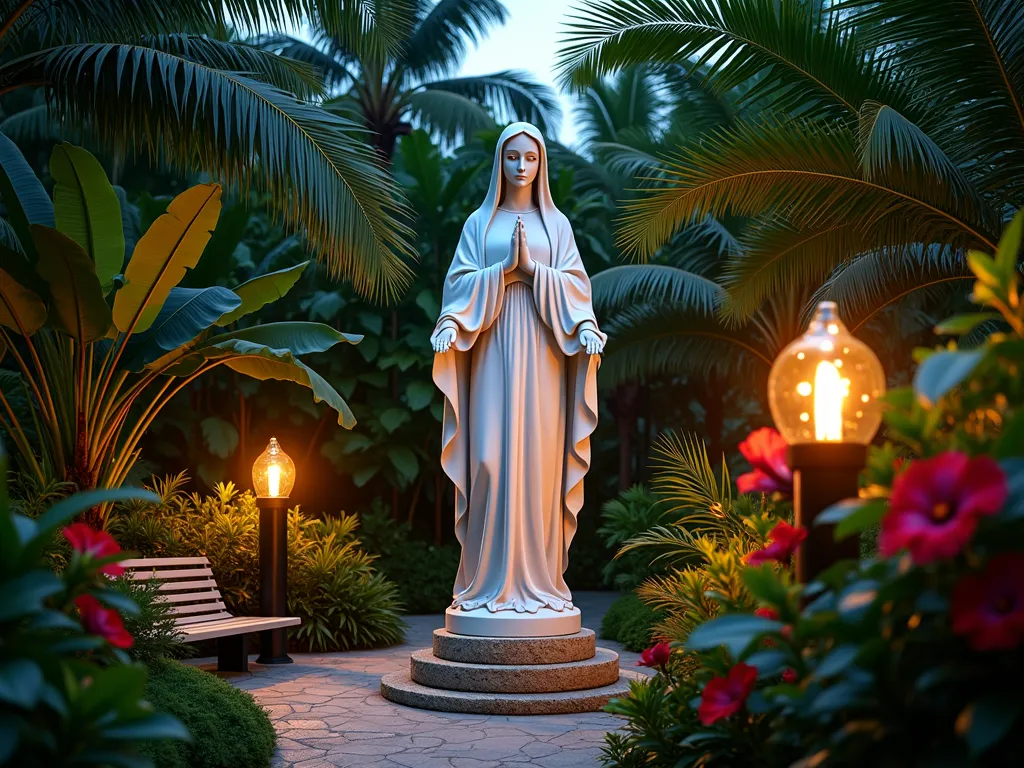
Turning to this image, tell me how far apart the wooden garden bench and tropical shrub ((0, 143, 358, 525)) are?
2.00 feet

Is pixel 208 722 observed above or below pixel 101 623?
below

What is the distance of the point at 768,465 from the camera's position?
2.95 m

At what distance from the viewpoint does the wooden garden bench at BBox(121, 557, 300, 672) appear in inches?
269

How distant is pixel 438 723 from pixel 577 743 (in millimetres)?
845

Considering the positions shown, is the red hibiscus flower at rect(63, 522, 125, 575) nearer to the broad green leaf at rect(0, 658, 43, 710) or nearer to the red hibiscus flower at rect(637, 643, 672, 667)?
the broad green leaf at rect(0, 658, 43, 710)

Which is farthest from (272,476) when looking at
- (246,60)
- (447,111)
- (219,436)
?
(447,111)

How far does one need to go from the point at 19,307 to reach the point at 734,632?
212 inches

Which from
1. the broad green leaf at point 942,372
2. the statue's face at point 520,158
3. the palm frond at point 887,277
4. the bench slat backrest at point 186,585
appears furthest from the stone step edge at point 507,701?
the palm frond at point 887,277

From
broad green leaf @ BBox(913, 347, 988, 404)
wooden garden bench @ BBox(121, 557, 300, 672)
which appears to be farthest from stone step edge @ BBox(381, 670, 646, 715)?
broad green leaf @ BBox(913, 347, 988, 404)

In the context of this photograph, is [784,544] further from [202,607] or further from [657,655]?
[202,607]

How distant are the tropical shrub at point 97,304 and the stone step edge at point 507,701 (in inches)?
104

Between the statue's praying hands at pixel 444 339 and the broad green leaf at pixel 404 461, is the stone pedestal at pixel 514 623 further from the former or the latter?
the broad green leaf at pixel 404 461

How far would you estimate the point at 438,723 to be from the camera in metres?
5.43

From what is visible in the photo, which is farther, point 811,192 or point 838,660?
point 811,192
